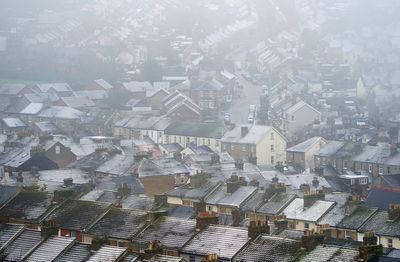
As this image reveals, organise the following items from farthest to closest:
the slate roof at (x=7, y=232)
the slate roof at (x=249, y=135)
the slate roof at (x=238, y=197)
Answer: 1. the slate roof at (x=249, y=135)
2. the slate roof at (x=238, y=197)
3. the slate roof at (x=7, y=232)

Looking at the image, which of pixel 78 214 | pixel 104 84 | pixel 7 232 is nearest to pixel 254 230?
pixel 7 232

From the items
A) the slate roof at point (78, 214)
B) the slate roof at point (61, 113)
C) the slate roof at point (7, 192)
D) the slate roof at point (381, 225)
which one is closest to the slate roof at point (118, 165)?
the slate roof at point (7, 192)

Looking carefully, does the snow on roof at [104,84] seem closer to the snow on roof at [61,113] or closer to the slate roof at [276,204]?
the snow on roof at [61,113]

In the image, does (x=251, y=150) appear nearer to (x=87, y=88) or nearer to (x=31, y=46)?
(x=87, y=88)

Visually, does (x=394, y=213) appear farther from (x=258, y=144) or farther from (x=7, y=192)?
(x=258, y=144)

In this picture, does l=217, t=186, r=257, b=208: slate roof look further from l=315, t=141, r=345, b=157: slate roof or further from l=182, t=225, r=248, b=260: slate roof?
l=315, t=141, r=345, b=157: slate roof
